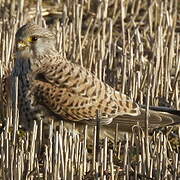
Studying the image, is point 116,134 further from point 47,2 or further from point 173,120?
point 47,2

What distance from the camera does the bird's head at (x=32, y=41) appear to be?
23.7ft

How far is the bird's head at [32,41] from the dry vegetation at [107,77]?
377 millimetres

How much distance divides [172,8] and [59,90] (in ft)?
10.7

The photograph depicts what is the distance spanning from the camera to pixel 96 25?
31.3ft

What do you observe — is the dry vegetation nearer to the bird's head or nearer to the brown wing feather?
the brown wing feather

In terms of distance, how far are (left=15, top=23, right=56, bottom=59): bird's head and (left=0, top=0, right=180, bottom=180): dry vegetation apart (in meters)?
0.38

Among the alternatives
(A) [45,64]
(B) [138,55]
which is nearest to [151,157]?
(A) [45,64]

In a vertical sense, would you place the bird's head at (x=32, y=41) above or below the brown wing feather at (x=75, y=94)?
above

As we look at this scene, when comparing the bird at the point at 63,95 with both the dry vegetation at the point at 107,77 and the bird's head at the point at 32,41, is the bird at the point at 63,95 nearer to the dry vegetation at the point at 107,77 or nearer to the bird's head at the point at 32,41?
the bird's head at the point at 32,41

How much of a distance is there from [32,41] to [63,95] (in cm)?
66

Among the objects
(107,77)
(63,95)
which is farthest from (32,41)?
(107,77)

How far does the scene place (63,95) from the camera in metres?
6.93

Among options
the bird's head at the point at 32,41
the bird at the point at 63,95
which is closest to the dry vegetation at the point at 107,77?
the bird at the point at 63,95

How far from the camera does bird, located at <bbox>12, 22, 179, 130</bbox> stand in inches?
271
